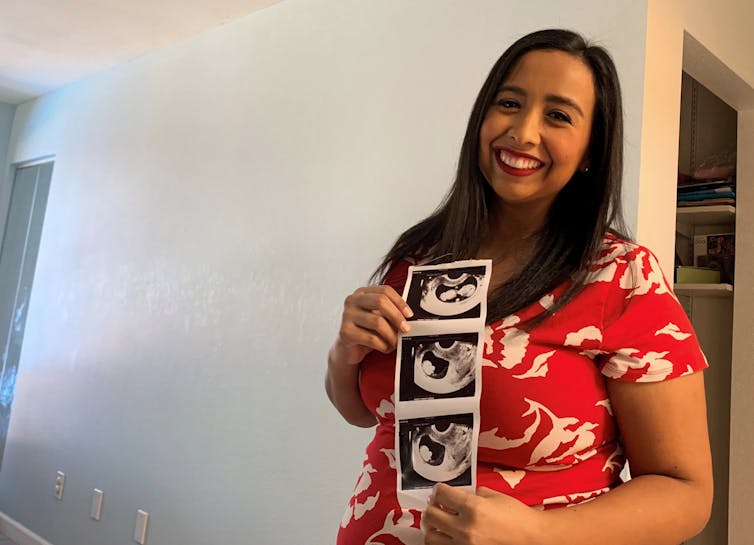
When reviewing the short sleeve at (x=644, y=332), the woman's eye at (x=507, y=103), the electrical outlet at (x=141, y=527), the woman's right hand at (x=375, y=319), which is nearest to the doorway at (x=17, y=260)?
the electrical outlet at (x=141, y=527)

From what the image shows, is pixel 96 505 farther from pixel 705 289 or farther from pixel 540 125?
pixel 540 125

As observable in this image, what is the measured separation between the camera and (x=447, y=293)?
0.81 meters

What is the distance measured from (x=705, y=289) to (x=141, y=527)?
2.24 m

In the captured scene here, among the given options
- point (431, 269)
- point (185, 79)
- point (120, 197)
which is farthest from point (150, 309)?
point (431, 269)

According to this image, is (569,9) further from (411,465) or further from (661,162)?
(411,465)

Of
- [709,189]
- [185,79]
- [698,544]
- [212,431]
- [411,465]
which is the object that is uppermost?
[185,79]

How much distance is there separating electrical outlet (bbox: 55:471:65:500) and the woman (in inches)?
110

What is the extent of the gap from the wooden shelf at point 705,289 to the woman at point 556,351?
4.83 feet

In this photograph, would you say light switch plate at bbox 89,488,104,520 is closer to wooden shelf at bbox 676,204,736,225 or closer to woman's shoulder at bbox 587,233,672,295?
wooden shelf at bbox 676,204,736,225

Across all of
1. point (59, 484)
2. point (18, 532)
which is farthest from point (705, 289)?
point (18, 532)

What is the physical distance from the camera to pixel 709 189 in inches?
87.2

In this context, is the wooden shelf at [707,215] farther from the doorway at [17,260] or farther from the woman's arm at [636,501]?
the doorway at [17,260]

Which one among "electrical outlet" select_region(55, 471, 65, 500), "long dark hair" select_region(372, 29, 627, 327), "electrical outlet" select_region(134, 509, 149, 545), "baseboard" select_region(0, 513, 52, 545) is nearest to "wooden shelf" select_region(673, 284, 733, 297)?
"long dark hair" select_region(372, 29, 627, 327)

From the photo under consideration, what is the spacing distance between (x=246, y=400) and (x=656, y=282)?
1.76 m
